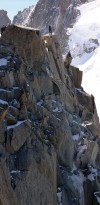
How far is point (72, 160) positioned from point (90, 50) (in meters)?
109

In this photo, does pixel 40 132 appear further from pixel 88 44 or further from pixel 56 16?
pixel 56 16

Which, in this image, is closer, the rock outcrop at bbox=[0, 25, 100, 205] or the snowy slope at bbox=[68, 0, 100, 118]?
the rock outcrop at bbox=[0, 25, 100, 205]

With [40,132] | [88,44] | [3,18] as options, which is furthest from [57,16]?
[40,132]

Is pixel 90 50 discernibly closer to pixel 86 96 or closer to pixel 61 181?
pixel 86 96

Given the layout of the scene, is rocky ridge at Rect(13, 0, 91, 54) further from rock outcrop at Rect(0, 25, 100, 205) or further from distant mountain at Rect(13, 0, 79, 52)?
rock outcrop at Rect(0, 25, 100, 205)

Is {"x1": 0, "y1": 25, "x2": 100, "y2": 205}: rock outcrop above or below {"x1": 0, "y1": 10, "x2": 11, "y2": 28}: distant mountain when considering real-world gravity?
below

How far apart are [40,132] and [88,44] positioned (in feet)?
382

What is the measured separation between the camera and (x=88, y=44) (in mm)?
144250

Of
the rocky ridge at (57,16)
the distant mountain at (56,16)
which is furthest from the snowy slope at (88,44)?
the distant mountain at (56,16)

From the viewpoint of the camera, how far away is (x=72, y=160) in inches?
1355

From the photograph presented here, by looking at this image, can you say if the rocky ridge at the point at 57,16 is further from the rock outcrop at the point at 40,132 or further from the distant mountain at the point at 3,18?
the rock outcrop at the point at 40,132

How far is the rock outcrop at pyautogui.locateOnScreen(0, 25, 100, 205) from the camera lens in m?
25.9

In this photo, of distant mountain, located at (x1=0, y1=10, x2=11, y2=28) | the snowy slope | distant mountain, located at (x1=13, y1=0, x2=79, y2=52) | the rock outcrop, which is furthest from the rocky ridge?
the rock outcrop

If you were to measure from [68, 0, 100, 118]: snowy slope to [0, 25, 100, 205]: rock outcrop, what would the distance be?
69762 millimetres
